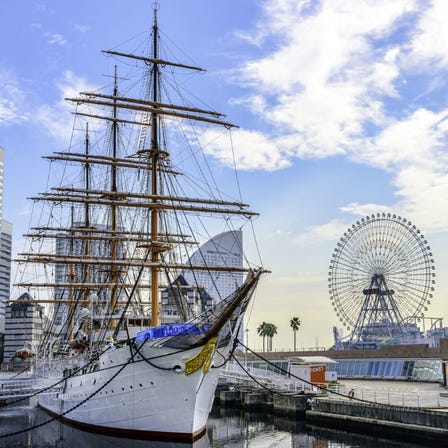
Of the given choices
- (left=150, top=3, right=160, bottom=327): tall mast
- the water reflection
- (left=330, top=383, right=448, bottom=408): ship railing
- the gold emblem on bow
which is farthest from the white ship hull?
(left=330, top=383, right=448, bottom=408): ship railing

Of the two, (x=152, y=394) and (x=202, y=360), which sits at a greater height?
(x=202, y=360)

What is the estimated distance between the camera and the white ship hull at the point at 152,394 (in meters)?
31.1

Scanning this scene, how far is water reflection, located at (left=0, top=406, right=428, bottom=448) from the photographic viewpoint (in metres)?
32.1

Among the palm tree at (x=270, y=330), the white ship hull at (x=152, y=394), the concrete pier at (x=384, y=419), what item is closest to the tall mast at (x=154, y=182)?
the white ship hull at (x=152, y=394)

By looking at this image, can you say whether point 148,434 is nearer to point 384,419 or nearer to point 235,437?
point 235,437

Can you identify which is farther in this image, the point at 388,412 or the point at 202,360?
the point at 388,412

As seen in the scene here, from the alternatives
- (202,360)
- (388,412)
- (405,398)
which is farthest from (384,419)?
(202,360)

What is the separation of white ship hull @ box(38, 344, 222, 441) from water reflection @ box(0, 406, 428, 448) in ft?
2.58

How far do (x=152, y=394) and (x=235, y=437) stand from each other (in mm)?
7652

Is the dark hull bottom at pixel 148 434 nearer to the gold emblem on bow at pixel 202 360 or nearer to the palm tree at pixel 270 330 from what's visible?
the gold emblem on bow at pixel 202 360

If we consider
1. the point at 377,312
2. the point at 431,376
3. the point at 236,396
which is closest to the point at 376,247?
the point at 377,312

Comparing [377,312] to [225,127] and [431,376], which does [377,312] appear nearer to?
[431,376]

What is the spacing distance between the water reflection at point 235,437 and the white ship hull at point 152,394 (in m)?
0.79

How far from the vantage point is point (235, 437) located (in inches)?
1433
